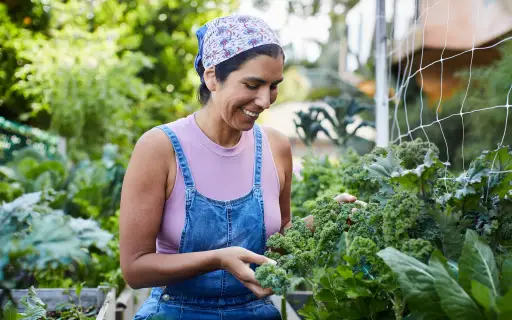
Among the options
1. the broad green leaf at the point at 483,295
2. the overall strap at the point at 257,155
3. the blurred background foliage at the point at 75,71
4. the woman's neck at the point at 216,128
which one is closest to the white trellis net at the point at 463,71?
the overall strap at the point at 257,155

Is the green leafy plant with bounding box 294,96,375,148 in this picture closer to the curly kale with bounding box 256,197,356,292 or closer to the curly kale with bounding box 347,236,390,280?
the curly kale with bounding box 256,197,356,292

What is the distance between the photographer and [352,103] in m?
4.18

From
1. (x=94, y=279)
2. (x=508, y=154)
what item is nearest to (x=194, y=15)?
(x=94, y=279)

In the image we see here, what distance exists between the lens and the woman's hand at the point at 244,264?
1.76 m

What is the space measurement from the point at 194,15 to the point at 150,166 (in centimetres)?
1106

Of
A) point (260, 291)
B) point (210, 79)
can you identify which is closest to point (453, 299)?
point (260, 291)

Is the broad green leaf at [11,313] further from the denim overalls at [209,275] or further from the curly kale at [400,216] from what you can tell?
the curly kale at [400,216]

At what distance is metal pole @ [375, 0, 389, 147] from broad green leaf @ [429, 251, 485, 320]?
1744 mm

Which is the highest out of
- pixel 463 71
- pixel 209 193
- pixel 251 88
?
pixel 463 71

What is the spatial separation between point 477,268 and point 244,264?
0.71 m

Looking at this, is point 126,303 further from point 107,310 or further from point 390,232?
point 390,232

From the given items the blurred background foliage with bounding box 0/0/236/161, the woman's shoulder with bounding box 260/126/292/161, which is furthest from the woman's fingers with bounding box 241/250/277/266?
the blurred background foliage with bounding box 0/0/236/161

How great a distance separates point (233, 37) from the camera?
2.09m

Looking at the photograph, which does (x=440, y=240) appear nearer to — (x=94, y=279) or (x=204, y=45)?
(x=204, y=45)
